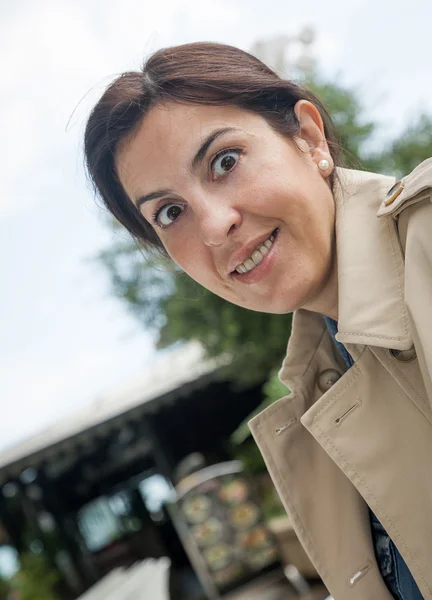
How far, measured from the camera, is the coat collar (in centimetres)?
138

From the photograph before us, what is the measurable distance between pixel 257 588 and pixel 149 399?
11.6 feet

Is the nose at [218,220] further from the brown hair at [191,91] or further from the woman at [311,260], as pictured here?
the brown hair at [191,91]

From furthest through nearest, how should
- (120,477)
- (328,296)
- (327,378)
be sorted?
(120,477) < (327,378) < (328,296)

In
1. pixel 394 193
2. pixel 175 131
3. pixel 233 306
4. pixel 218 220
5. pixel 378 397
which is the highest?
pixel 233 306

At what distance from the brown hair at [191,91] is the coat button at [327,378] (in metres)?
0.68

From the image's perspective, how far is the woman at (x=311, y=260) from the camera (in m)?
1.42

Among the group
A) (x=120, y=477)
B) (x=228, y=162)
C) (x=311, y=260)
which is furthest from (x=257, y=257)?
(x=120, y=477)

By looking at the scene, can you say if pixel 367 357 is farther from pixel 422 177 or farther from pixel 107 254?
pixel 107 254

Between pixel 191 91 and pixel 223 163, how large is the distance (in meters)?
0.21

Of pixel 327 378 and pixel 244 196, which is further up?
pixel 244 196

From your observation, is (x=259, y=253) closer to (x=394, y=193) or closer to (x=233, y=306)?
(x=394, y=193)

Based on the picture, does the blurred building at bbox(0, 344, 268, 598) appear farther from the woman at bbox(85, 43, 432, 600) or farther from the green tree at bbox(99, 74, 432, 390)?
the woman at bbox(85, 43, 432, 600)

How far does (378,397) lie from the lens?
1482 mm

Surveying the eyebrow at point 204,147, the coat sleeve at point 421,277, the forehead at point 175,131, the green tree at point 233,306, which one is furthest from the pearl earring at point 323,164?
the green tree at point 233,306
